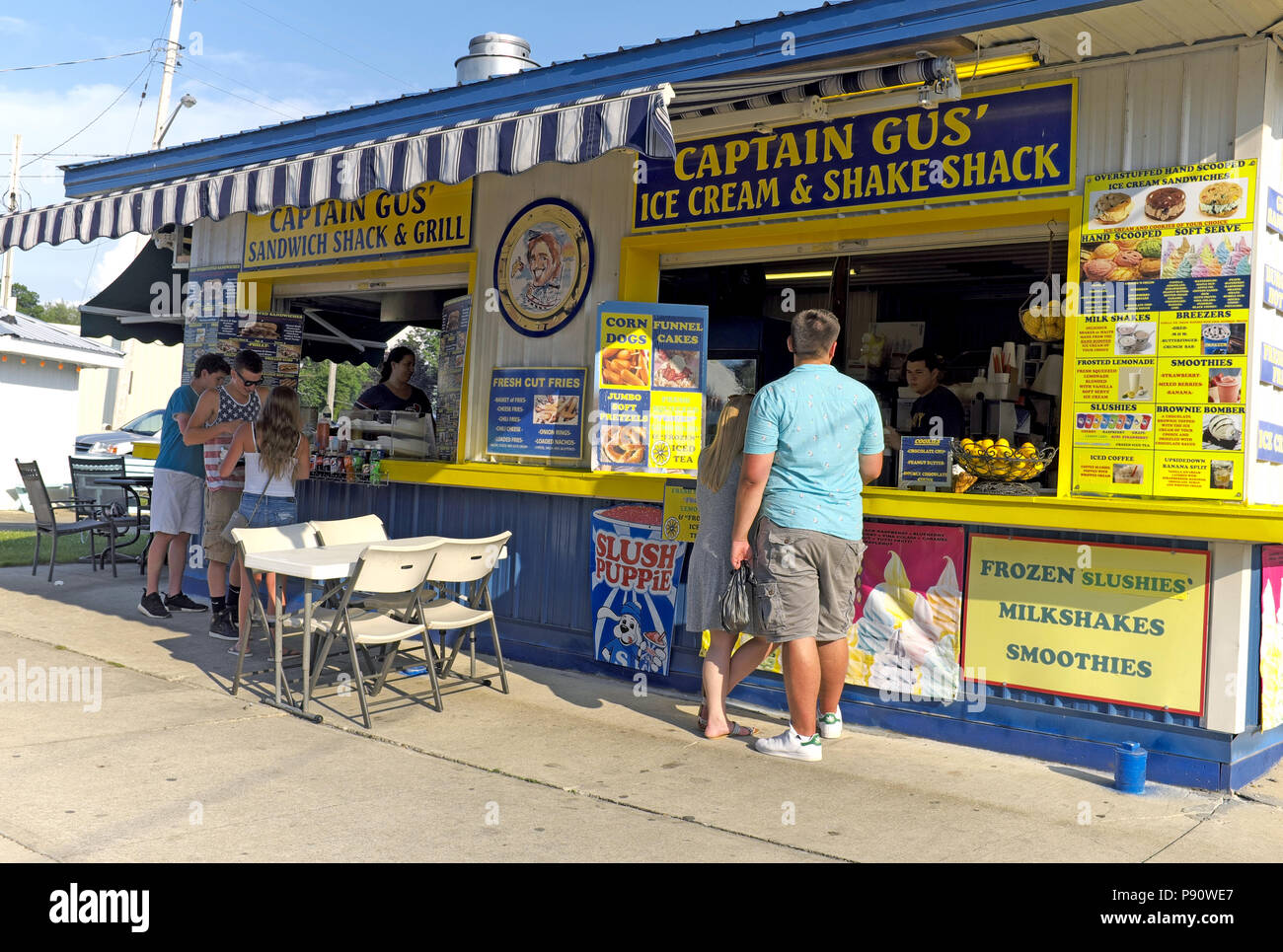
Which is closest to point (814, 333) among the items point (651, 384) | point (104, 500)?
point (651, 384)

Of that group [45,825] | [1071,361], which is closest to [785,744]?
[1071,361]

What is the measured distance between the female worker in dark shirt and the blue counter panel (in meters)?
0.97

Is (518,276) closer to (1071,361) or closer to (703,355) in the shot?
(703,355)

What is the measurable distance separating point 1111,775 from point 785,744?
1.36m

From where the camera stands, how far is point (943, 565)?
5082 mm

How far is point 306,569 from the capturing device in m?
5.03

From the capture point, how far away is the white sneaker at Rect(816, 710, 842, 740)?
509 cm

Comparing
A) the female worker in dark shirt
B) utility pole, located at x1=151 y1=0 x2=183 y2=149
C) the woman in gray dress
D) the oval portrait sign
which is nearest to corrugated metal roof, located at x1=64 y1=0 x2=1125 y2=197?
the oval portrait sign

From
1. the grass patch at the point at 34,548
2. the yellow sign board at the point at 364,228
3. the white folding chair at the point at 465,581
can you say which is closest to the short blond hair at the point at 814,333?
the white folding chair at the point at 465,581

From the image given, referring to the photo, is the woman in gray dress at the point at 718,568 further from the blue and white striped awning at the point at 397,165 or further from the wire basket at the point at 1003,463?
the blue and white striped awning at the point at 397,165

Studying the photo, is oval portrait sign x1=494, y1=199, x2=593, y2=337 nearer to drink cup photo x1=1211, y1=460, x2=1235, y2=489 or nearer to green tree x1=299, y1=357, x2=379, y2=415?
drink cup photo x1=1211, y1=460, x2=1235, y2=489

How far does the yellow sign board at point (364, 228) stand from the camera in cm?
736

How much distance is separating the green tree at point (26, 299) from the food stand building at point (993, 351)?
5210 centimetres
